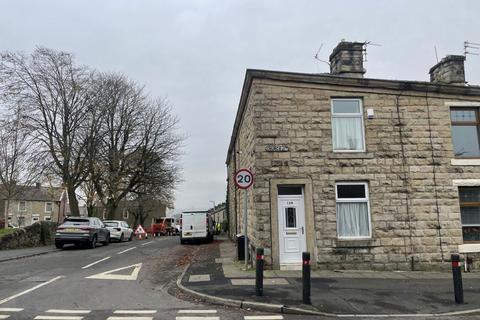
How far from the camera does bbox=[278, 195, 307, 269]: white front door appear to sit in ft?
40.8

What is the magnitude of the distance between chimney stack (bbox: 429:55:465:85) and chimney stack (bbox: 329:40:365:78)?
10.4 feet

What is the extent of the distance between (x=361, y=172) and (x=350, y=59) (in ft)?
14.2

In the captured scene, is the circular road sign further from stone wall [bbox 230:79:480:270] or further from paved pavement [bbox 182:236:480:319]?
paved pavement [bbox 182:236:480:319]

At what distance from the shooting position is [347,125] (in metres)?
13.4

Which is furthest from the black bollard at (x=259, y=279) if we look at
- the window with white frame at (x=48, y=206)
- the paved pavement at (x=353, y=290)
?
the window with white frame at (x=48, y=206)

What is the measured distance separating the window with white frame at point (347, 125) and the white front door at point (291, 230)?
2.28 metres

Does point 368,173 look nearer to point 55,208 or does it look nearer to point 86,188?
point 86,188

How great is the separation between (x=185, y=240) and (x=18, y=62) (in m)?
16.5

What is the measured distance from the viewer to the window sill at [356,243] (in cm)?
1247

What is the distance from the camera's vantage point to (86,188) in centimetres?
3875

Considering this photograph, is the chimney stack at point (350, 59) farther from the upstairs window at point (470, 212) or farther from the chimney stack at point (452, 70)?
the upstairs window at point (470, 212)

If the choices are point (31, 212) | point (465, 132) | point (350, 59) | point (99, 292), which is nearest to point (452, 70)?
point (465, 132)

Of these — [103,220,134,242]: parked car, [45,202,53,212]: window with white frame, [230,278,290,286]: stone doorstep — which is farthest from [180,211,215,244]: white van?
[45,202,53,212]: window with white frame

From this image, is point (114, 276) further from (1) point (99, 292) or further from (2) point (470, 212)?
(2) point (470, 212)
